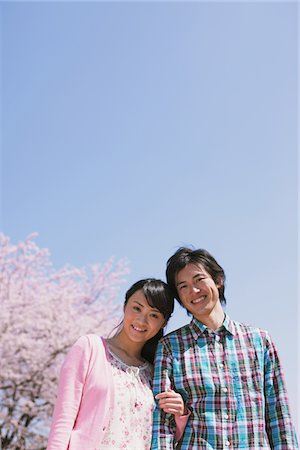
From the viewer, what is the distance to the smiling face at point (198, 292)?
8.65 ft

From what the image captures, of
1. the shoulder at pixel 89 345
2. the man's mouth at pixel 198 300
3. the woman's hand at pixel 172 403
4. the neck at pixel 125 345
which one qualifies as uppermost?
the man's mouth at pixel 198 300

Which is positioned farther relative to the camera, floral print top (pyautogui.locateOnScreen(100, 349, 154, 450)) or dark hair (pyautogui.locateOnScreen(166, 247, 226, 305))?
dark hair (pyautogui.locateOnScreen(166, 247, 226, 305))

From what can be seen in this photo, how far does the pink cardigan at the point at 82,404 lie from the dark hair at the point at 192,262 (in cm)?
54

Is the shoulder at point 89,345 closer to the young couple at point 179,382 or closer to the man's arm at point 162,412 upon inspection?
the young couple at point 179,382

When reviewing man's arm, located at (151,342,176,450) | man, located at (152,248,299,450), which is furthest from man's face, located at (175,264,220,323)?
man's arm, located at (151,342,176,450)

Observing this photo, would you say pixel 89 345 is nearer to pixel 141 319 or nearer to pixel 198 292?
pixel 141 319

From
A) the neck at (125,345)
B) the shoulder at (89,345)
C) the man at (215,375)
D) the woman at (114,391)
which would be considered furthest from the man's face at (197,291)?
the shoulder at (89,345)

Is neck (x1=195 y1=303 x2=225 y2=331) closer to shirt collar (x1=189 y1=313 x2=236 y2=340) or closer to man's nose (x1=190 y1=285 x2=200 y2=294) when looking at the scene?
shirt collar (x1=189 y1=313 x2=236 y2=340)

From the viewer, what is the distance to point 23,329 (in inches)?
455

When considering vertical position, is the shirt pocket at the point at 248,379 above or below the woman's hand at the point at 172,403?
above

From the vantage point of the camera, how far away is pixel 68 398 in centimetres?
238

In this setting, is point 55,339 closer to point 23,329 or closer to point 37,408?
point 23,329

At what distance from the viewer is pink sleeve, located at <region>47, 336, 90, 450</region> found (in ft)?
Result: 7.63

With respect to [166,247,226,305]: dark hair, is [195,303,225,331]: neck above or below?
below
